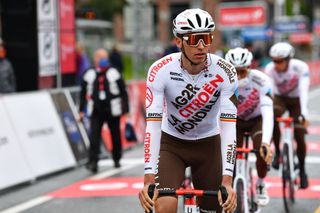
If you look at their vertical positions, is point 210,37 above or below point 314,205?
above

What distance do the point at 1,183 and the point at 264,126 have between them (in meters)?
4.39

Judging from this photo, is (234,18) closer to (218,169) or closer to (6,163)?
(6,163)

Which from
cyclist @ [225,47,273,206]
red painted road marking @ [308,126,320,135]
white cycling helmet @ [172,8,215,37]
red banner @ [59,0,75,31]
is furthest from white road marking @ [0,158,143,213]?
red painted road marking @ [308,126,320,135]

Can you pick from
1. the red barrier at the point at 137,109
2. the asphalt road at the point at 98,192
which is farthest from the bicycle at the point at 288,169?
the red barrier at the point at 137,109

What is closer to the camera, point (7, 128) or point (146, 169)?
point (146, 169)

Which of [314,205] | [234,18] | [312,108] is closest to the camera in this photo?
[314,205]

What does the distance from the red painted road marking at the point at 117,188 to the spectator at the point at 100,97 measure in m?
0.83

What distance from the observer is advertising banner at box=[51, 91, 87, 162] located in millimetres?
12078

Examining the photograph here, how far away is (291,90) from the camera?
9.45 metres

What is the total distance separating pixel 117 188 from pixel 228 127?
5.35 metres

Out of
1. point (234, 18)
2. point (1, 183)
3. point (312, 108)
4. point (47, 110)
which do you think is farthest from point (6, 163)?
point (234, 18)

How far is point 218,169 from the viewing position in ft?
17.5

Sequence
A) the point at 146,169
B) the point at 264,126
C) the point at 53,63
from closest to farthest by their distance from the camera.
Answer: the point at 146,169 → the point at 264,126 → the point at 53,63

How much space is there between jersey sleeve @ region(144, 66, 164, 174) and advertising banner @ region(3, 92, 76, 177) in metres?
5.98
